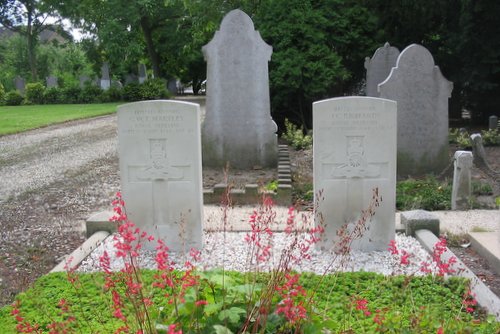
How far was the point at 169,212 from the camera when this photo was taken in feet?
19.2

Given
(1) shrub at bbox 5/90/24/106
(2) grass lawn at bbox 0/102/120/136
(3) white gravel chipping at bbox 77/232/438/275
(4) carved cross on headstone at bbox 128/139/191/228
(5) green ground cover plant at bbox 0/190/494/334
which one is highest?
(1) shrub at bbox 5/90/24/106

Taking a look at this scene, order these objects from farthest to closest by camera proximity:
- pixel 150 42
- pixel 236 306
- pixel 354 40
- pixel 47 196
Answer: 1. pixel 150 42
2. pixel 354 40
3. pixel 47 196
4. pixel 236 306

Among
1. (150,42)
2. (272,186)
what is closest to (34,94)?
(150,42)

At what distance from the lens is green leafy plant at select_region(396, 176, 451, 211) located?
8.19 metres

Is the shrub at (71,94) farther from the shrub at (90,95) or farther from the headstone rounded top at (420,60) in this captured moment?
the headstone rounded top at (420,60)

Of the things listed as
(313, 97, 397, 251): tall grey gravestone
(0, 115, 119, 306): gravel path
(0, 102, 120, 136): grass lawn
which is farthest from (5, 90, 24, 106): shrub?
(313, 97, 397, 251): tall grey gravestone

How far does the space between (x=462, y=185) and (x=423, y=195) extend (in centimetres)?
76

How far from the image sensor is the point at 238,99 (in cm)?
1070

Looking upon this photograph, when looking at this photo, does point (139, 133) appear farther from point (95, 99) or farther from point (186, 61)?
point (186, 61)

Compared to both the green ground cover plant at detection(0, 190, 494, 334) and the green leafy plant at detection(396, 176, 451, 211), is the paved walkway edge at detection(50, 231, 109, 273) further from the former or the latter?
the green leafy plant at detection(396, 176, 451, 211)

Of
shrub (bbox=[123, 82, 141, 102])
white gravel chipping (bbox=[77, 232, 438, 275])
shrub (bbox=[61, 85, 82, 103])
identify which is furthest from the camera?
shrub (bbox=[61, 85, 82, 103])

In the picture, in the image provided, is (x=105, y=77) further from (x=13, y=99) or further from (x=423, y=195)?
(x=423, y=195)

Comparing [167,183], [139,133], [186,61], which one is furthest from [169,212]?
[186,61]

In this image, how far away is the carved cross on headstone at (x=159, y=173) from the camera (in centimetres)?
574
